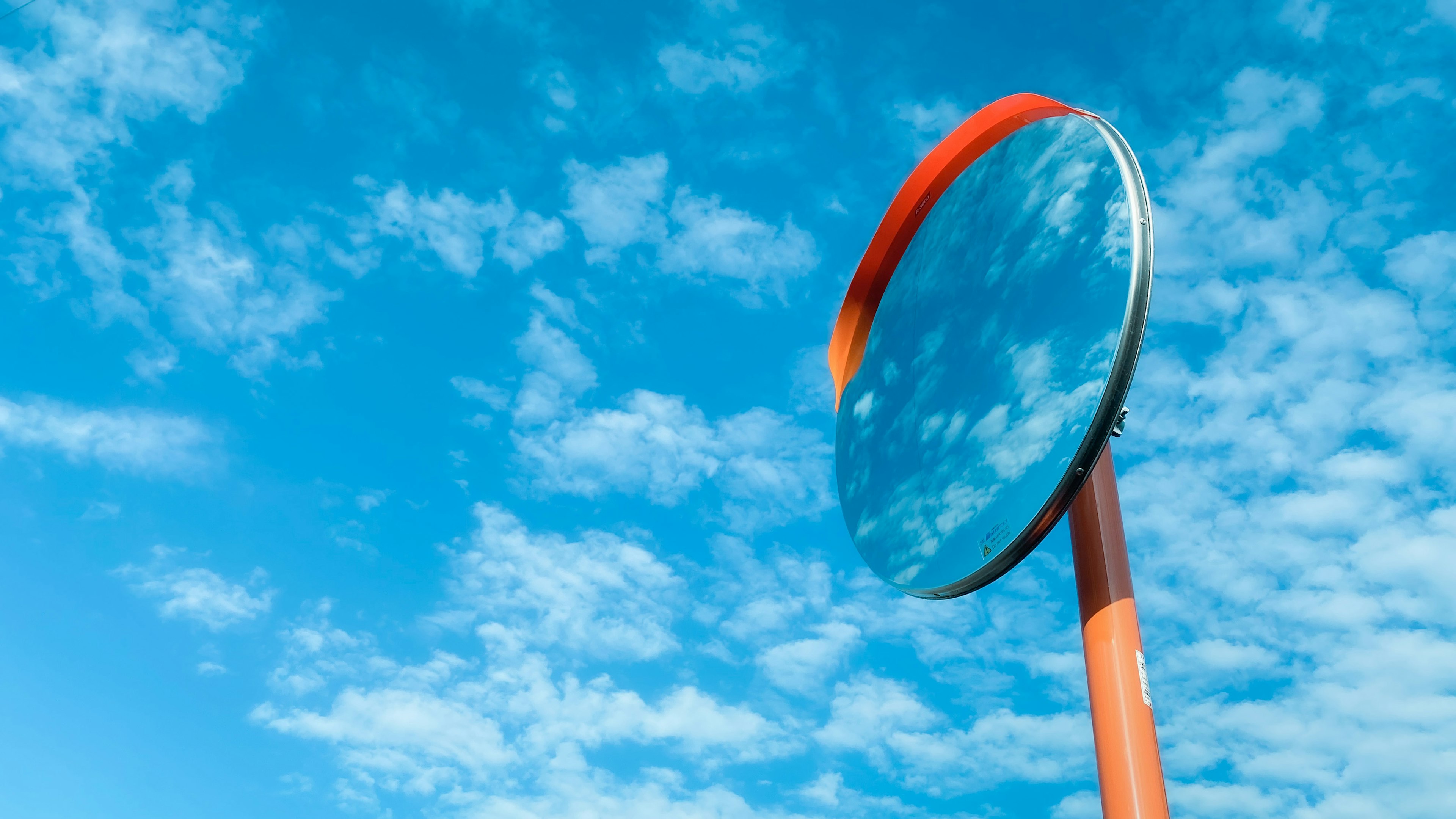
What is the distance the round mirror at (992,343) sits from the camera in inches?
174

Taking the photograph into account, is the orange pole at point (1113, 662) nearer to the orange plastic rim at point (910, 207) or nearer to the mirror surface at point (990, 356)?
the mirror surface at point (990, 356)

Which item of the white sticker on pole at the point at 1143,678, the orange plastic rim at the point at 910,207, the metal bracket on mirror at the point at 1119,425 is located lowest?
the white sticker on pole at the point at 1143,678

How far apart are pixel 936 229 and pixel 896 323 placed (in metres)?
0.73

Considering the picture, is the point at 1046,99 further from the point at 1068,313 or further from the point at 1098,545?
the point at 1098,545

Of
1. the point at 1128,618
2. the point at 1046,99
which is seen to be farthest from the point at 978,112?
the point at 1128,618

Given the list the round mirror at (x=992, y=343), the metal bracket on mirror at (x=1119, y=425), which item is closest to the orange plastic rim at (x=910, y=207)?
the round mirror at (x=992, y=343)

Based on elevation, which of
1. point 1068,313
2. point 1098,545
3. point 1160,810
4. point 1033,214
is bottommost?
point 1160,810

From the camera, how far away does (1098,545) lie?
472 centimetres

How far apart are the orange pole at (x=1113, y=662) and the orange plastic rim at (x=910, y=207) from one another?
2.39 m

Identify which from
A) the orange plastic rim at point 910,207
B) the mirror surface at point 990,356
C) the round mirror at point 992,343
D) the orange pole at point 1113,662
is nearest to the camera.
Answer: the orange pole at point 1113,662

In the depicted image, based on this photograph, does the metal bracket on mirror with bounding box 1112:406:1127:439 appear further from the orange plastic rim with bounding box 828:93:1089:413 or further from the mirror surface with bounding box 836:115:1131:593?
the orange plastic rim with bounding box 828:93:1089:413

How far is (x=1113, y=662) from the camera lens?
437 cm

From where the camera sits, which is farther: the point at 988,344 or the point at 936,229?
the point at 936,229

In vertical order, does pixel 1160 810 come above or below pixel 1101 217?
below
